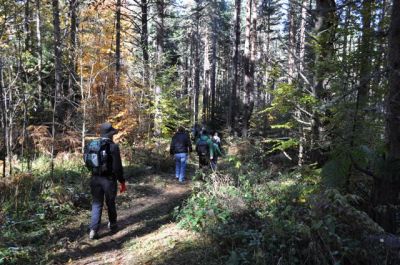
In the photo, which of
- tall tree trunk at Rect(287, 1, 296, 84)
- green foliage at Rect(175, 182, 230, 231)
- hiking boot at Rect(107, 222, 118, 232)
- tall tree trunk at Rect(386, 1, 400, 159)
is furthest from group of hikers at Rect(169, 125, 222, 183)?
tall tree trunk at Rect(386, 1, 400, 159)

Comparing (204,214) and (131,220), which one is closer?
(204,214)

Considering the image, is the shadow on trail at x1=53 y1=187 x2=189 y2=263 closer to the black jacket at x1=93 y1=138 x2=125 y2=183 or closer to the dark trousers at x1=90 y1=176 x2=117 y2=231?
the dark trousers at x1=90 y1=176 x2=117 y2=231

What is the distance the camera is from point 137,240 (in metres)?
6.29

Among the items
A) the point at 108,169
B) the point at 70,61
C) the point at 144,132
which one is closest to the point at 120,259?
the point at 108,169

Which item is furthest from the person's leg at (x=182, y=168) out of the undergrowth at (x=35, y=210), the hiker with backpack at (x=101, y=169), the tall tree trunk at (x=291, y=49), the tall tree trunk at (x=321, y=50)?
the hiker with backpack at (x=101, y=169)

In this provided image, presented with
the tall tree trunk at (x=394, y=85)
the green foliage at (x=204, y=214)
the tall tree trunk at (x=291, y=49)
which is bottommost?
the green foliage at (x=204, y=214)

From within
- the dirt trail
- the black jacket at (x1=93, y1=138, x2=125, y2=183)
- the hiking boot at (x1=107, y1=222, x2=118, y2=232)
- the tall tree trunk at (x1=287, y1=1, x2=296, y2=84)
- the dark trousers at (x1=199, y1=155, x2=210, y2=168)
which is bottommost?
the dirt trail

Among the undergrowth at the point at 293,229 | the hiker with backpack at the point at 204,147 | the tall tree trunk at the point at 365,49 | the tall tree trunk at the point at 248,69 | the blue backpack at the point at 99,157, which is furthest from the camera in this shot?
the tall tree trunk at the point at 248,69

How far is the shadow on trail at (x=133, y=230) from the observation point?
580 cm

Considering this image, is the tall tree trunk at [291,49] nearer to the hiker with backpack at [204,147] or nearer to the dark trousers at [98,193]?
the hiker with backpack at [204,147]

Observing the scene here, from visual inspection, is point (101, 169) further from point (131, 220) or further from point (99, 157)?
point (131, 220)

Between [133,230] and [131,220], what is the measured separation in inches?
28.6

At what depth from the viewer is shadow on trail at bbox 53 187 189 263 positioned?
5801mm

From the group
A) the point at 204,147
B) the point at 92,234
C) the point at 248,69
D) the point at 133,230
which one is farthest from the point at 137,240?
the point at 248,69
